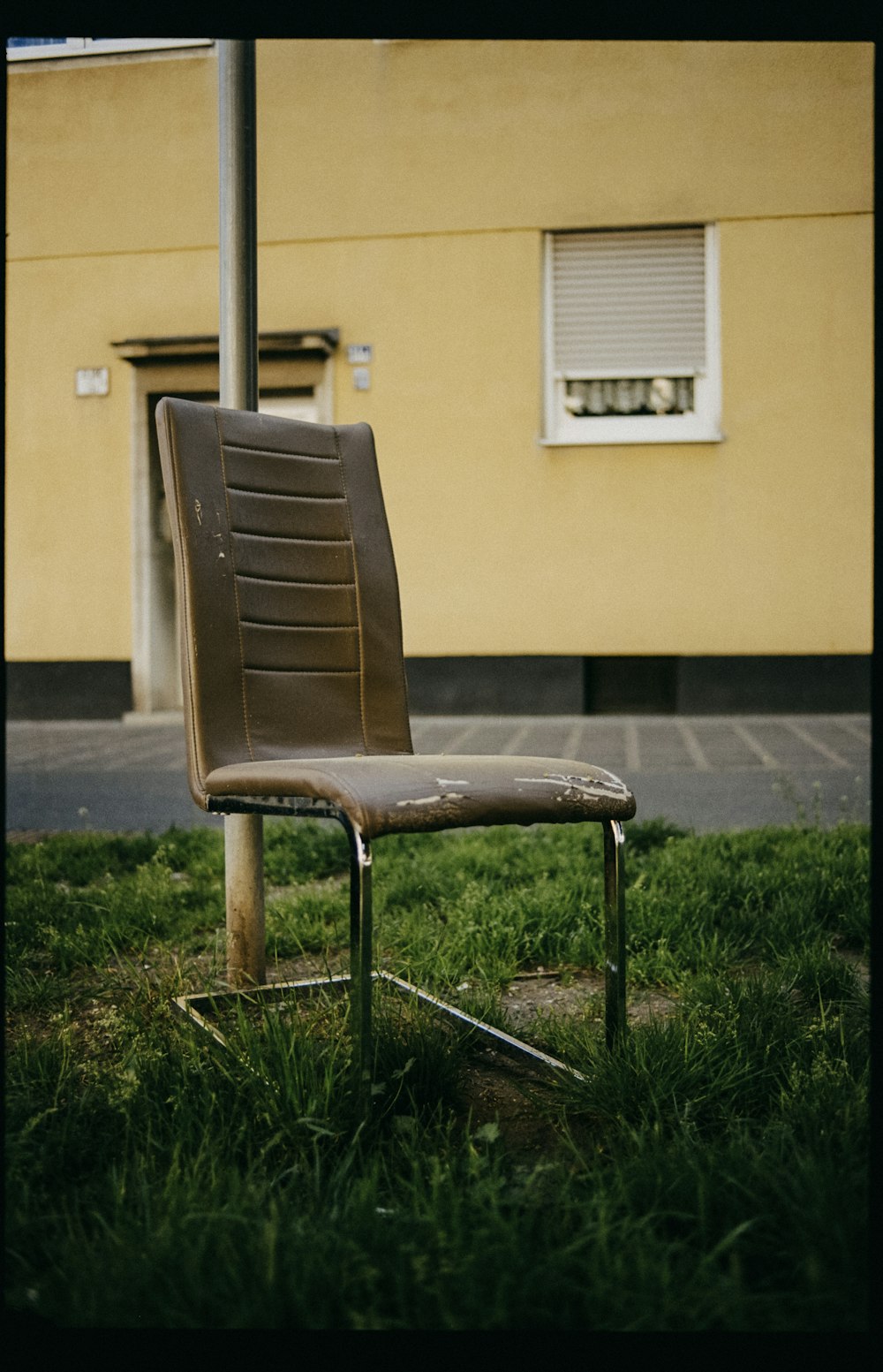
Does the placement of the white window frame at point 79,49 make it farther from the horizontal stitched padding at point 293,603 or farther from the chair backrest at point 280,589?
the horizontal stitched padding at point 293,603

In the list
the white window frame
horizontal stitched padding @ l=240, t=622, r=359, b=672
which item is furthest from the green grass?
the white window frame

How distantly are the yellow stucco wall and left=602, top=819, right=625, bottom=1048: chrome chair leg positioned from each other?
6.41 m

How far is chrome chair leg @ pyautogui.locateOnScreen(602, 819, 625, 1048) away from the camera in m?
1.81

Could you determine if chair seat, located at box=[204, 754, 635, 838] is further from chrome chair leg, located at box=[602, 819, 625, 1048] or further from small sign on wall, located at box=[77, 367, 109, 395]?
small sign on wall, located at box=[77, 367, 109, 395]

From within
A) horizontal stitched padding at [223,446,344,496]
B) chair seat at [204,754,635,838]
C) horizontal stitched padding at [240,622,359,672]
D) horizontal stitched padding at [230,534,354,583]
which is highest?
horizontal stitched padding at [223,446,344,496]

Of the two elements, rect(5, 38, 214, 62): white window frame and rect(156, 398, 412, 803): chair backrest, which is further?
rect(5, 38, 214, 62): white window frame

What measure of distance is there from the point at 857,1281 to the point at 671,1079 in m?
0.56

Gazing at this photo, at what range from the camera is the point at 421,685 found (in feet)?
27.4

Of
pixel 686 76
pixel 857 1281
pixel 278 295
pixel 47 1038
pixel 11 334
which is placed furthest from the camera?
pixel 11 334

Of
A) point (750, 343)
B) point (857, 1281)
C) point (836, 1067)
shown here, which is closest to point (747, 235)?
point (750, 343)

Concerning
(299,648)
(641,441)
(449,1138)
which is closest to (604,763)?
(641,441)

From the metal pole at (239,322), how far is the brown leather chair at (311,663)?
222 millimetres

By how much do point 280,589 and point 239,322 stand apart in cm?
61

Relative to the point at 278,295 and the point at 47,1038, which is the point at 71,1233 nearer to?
the point at 47,1038
